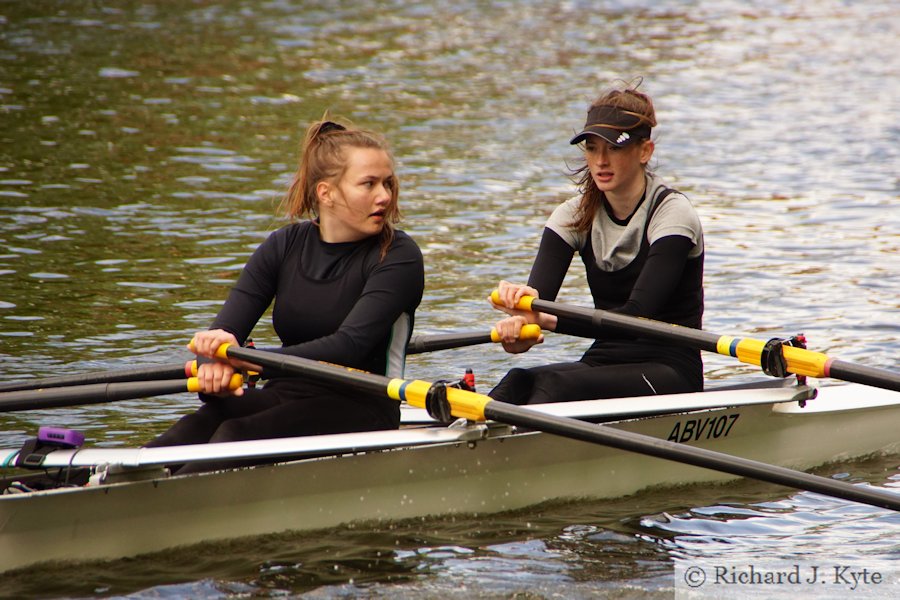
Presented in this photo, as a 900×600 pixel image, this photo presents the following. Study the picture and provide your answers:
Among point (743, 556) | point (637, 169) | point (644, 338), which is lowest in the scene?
point (743, 556)

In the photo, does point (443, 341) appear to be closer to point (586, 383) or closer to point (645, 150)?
point (586, 383)

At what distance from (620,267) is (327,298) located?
1.50 metres

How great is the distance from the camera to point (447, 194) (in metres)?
12.9

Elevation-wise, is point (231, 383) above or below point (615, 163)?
below

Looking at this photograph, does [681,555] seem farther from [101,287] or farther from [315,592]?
[101,287]

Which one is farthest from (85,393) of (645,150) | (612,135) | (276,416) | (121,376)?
(645,150)

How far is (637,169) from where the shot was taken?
5.92 m

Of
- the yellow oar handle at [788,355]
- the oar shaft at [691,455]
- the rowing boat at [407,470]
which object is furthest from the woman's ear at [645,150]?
the oar shaft at [691,455]

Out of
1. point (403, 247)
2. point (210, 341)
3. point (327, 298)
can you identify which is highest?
point (403, 247)

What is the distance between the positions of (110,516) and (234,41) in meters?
17.8

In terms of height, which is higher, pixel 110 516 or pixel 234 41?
pixel 234 41

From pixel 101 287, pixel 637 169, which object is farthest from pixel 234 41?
pixel 637 169

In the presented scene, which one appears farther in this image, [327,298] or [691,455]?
[327,298]

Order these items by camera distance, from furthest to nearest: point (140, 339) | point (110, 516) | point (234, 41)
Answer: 1. point (234, 41)
2. point (140, 339)
3. point (110, 516)
